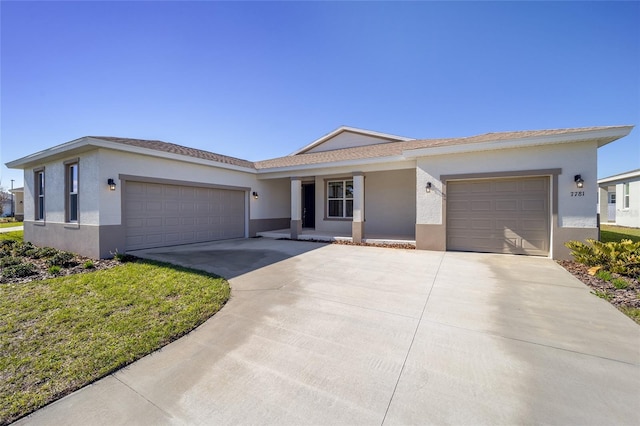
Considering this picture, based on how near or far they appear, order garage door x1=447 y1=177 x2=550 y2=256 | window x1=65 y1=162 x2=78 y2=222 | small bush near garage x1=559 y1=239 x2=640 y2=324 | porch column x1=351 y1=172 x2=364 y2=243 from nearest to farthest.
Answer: small bush near garage x1=559 y1=239 x2=640 y2=324 → garage door x1=447 y1=177 x2=550 y2=256 → window x1=65 y1=162 x2=78 y2=222 → porch column x1=351 y1=172 x2=364 y2=243

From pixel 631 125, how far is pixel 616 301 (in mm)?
5205

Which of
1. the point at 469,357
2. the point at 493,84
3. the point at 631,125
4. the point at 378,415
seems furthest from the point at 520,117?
the point at 378,415

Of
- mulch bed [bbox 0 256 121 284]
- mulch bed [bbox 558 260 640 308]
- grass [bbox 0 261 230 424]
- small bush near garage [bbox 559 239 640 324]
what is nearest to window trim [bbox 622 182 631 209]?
small bush near garage [bbox 559 239 640 324]

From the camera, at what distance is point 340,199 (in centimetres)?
1309

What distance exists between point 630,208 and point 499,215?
61.1 ft

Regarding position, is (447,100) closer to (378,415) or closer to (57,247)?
(378,415)

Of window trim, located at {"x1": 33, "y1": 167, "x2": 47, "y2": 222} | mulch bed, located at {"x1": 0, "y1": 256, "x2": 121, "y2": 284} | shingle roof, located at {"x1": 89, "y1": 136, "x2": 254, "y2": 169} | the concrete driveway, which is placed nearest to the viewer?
the concrete driveway

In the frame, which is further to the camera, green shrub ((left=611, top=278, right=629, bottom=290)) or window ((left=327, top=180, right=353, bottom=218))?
window ((left=327, top=180, right=353, bottom=218))

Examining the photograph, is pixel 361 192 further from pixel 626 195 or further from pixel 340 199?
pixel 626 195

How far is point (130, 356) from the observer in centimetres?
286

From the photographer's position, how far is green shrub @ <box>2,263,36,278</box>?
5.94 metres

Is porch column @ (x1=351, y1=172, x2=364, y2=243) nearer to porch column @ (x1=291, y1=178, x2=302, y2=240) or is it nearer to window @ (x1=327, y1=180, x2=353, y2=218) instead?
window @ (x1=327, y1=180, x2=353, y2=218)

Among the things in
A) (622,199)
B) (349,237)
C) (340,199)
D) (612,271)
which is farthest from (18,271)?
(622,199)

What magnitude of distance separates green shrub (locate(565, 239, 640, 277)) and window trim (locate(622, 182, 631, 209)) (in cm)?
1936
